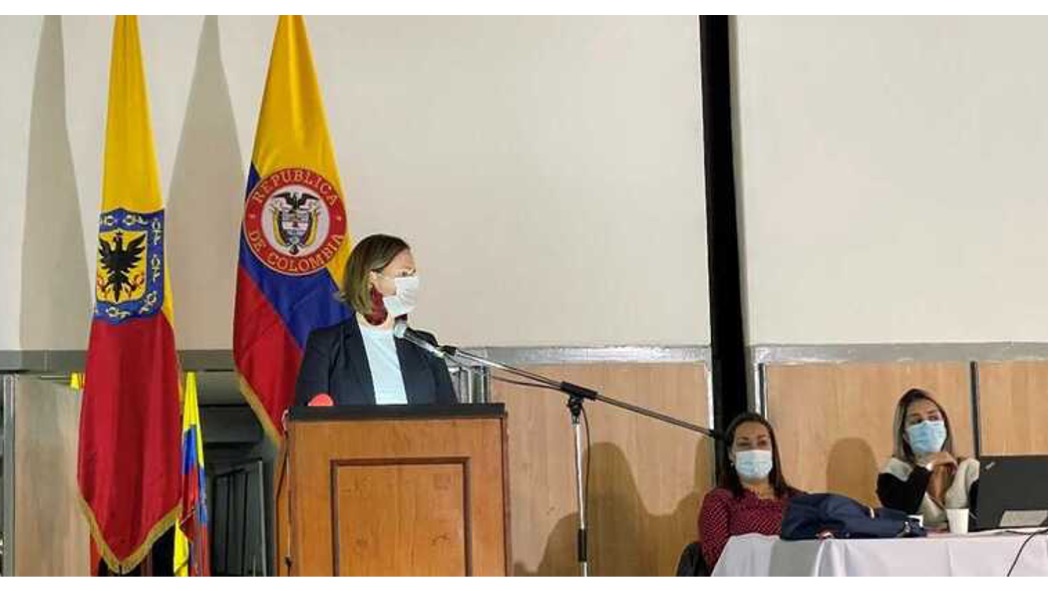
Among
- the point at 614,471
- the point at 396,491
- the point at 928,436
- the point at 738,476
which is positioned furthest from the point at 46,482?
the point at 928,436

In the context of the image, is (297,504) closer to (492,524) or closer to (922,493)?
(492,524)

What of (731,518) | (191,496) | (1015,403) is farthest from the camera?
(191,496)

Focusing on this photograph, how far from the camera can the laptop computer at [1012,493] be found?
4.60m

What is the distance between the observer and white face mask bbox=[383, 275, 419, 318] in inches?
197

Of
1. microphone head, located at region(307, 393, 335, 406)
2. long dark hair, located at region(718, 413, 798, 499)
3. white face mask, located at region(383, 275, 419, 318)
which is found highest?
white face mask, located at region(383, 275, 419, 318)

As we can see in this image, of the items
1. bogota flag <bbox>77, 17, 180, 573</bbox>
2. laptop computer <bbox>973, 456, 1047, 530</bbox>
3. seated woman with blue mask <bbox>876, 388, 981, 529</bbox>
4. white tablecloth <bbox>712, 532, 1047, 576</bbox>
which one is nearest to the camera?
white tablecloth <bbox>712, 532, 1047, 576</bbox>

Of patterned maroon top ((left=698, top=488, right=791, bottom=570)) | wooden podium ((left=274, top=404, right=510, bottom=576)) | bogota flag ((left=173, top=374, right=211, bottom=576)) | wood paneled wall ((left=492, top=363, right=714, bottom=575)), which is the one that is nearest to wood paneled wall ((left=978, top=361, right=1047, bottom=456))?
wood paneled wall ((left=492, top=363, right=714, bottom=575))

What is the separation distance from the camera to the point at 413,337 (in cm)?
493

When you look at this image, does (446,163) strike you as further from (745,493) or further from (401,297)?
(401,297)

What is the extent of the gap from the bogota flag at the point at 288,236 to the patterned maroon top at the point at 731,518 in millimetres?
1606

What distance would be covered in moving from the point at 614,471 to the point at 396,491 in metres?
3.13

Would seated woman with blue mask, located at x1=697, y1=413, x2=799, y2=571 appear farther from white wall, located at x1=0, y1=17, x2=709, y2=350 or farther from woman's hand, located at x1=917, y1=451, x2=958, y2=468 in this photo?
white wall, located at x1=0, y1=17, x2=709, y2=350

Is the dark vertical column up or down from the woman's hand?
up

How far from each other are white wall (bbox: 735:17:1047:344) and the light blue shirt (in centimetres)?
272
